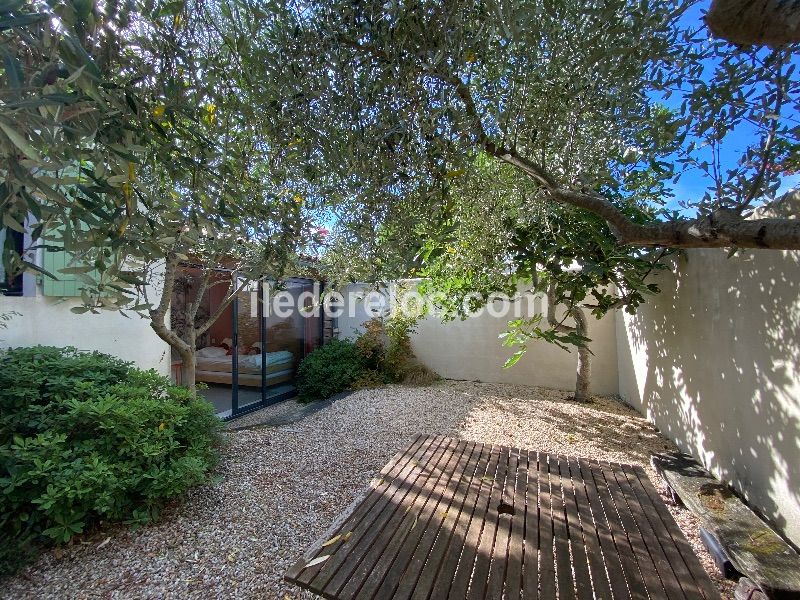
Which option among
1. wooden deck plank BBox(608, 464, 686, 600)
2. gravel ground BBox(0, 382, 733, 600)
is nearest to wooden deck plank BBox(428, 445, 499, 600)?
wooden deck plank BBox(608, 464, 686, 600)

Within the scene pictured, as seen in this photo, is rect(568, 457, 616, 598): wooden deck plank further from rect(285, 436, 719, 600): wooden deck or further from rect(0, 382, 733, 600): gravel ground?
rect(0, 382, 733, 600): gravel ground

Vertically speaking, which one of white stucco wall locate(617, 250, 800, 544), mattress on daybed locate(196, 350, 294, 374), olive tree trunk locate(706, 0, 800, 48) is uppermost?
olive tree trunk locate(706, 0, 800, 48)

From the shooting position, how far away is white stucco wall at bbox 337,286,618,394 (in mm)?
7379

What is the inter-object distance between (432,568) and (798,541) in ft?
8.60

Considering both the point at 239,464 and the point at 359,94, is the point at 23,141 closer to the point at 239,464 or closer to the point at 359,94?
the point at 359,94

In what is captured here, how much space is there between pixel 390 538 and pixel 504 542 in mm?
586

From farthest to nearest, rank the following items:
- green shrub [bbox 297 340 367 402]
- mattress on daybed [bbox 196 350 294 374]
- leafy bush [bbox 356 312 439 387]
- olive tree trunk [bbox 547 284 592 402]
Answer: leafy bush [bbox 356 312 439 387] → green shrub [bbox 297 340 367 402] → mattress on daybed [bbox 196 350 294 374] → olive tree trunk [bbox 547 284 592 402]

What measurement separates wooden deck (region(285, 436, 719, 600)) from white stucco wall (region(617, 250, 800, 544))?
3.17 feet

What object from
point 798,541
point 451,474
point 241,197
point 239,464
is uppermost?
point 241,197

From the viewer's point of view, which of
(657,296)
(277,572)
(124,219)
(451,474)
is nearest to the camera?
(124,219)

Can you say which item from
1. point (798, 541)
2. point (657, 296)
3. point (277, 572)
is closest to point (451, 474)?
point (277, 572)

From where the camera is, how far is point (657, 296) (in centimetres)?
499

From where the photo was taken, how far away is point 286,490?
3504 millimetres

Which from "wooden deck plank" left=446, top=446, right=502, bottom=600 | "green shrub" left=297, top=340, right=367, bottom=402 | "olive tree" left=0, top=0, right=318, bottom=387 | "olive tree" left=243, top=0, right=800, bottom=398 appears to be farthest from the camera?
"green shrub" left=297, top=340, right=367, bottom=402
